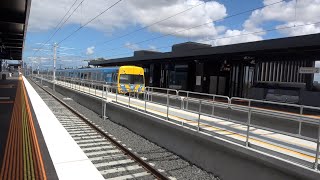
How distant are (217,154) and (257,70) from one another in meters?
19.0

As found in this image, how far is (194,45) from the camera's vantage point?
41219 mm

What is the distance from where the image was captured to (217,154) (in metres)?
7.75

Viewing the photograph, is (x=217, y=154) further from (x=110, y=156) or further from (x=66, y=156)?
(x=66, y=156)

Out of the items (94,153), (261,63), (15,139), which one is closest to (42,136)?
(15,139)

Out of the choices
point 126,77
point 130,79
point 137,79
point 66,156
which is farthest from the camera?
point 137,79

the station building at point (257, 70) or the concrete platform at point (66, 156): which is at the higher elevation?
the station building at point (257, 70)

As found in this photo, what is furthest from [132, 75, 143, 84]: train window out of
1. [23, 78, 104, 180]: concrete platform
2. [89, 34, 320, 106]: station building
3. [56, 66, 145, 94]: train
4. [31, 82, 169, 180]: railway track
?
[23, 78, 104, 180]: concrete platform

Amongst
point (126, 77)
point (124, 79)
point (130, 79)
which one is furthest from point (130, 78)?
point (124, 79)

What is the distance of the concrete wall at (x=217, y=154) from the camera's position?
5.97m

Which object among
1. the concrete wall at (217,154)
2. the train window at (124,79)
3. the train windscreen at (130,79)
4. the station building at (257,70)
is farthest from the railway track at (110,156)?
the train windscreen at (130,79)

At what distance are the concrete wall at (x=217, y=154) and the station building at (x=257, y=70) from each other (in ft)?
37.6

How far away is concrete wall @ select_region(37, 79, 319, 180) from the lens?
5.97 metres

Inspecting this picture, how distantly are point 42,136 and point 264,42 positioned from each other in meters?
15.6

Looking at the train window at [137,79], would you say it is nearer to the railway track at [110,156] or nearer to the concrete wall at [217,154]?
the railway track at [110,156]
